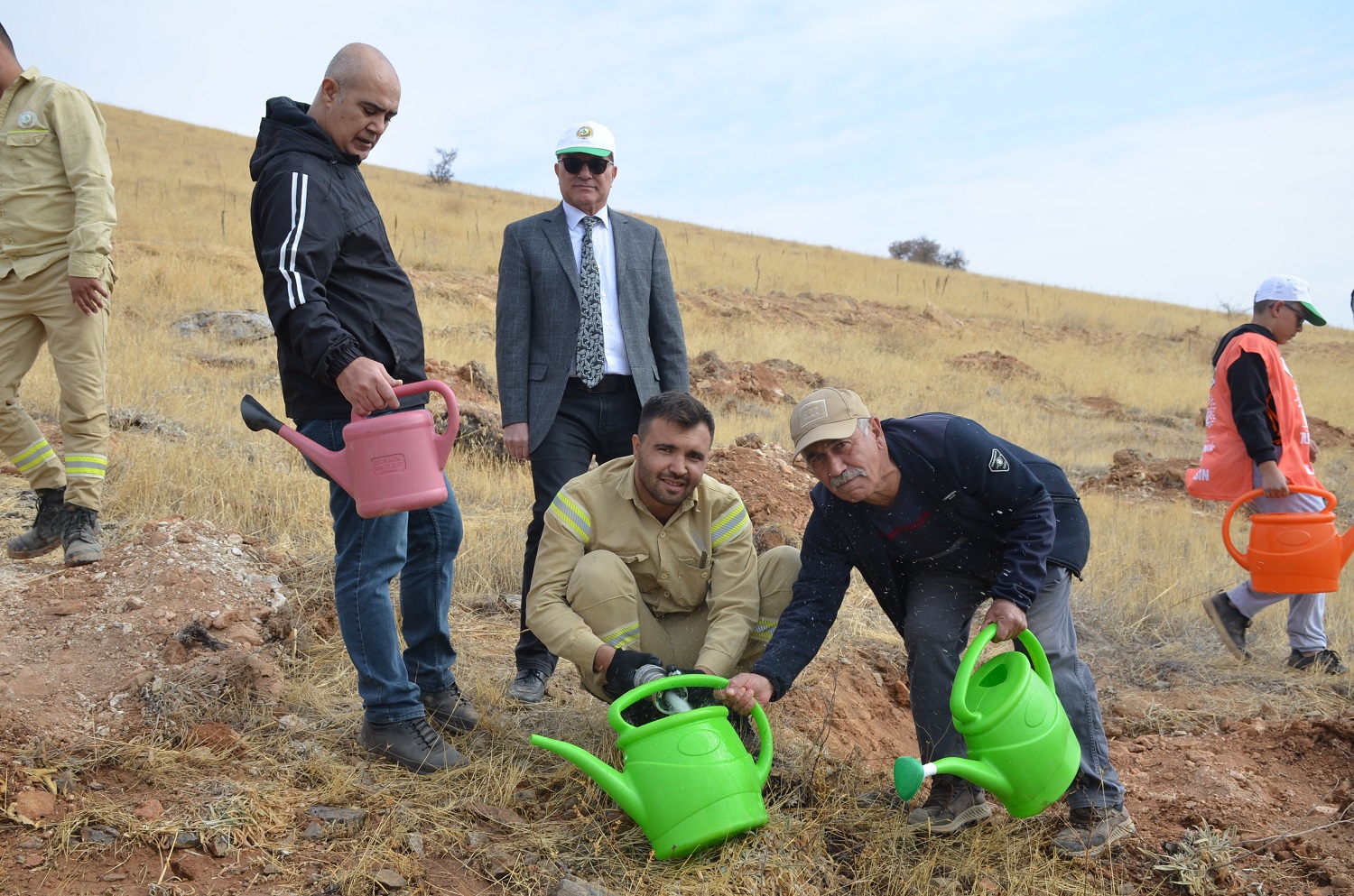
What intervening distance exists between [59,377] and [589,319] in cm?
193

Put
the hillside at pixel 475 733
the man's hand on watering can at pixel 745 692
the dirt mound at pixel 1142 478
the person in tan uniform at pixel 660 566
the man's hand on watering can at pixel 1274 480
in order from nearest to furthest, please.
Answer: the hillside at pixel 475 733 < the man's hand on watering can at pixel 745 692 < the person in tan uniform at pixel 660 566 < the man's hand on watering can at pixel 1274 480 < the dirt mound at pixel 1142 478

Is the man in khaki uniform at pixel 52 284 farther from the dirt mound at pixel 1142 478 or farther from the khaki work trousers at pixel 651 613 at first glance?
the dirt mound at pixel 1142 478

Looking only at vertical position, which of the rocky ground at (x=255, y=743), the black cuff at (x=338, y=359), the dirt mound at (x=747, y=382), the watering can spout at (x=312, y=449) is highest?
the dirt mound at (x=747, y=382)

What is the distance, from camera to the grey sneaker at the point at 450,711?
10.1 ft

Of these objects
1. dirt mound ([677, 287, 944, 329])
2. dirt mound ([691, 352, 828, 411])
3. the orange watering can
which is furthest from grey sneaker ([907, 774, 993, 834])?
dirt mound ([677, 287, 944, 329])

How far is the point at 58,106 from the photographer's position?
3611 mm

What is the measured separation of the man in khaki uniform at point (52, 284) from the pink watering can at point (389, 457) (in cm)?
160

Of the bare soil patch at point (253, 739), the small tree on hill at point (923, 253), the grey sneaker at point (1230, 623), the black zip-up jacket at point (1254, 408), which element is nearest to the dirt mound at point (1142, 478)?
the grey sneaker at point (1230, 623)

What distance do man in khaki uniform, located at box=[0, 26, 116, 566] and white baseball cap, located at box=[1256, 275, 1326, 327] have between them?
4.96 meters

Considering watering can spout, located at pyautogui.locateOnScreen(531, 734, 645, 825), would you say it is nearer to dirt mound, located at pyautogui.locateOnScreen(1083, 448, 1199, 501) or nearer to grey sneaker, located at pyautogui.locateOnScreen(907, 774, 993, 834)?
grey sneaker, located at pyautogui.locateOnScreen(907, 774, 993, 834)

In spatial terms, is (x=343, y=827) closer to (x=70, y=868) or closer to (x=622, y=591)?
(x=70, y=868)

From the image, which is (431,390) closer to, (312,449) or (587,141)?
(312,449)

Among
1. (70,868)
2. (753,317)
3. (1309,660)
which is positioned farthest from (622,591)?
(753,317)

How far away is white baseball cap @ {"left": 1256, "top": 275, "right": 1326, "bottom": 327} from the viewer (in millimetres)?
4641
